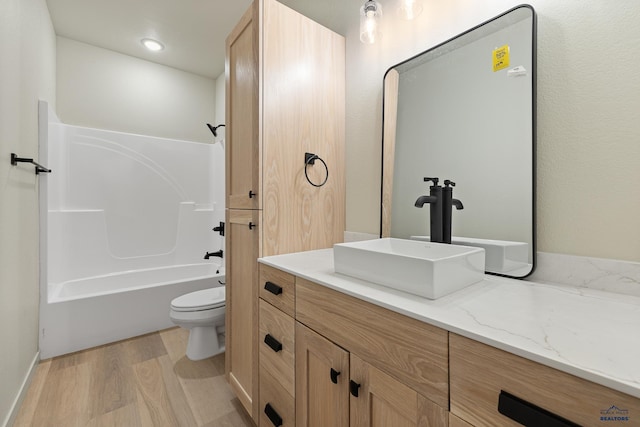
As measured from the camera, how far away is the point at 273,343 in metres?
1.24

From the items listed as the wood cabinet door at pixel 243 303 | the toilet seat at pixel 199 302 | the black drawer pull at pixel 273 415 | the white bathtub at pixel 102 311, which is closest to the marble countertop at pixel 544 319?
the wood cabinet door at pixel 243 303

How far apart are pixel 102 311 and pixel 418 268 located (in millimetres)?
2655

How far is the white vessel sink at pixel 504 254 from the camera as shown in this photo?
1017 mm

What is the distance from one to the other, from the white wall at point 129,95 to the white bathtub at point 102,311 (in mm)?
1708

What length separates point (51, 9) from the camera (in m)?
2.51

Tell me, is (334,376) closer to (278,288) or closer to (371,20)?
(278,288)

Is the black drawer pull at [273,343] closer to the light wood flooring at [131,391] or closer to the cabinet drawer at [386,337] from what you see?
the cabinet drawer at [386,337]

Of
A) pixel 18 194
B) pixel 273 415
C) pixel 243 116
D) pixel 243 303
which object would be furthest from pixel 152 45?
pixel 273 415

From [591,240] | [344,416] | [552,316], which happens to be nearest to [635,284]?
[591,240]

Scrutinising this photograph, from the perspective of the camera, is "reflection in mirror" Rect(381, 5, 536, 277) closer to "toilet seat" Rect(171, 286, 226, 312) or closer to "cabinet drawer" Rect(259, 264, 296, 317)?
"cabinet drawer" Rect(259, 264, 296, 317)

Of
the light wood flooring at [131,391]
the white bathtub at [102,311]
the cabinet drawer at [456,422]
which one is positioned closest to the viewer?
the cabinet drawer at [456,422]

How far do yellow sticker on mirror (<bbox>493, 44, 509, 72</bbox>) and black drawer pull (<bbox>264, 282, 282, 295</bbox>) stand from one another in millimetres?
1234

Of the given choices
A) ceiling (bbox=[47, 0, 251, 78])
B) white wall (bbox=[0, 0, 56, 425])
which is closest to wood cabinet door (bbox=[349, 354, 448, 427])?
white wall (bbox=[0, 0, 56, 425])

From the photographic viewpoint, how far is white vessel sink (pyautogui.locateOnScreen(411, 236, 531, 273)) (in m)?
1.02
